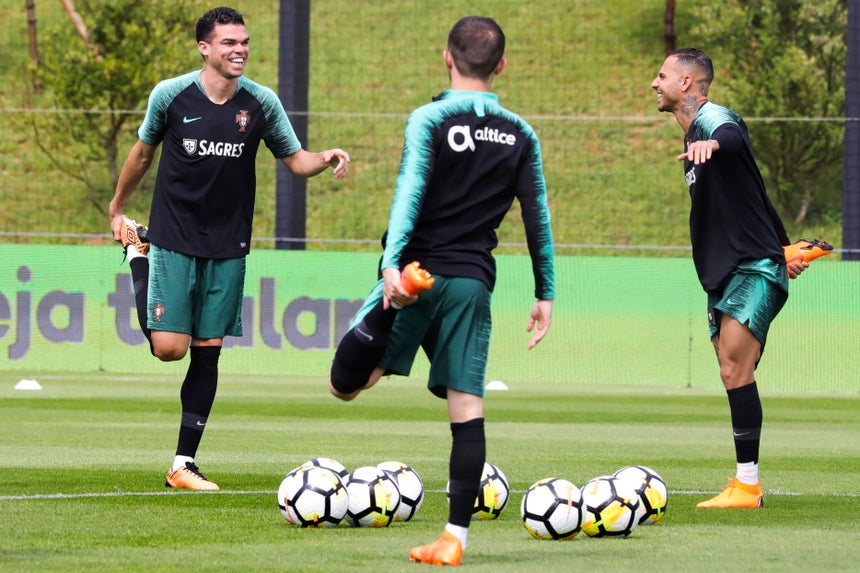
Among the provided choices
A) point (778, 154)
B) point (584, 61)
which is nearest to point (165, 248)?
point (778, 154)

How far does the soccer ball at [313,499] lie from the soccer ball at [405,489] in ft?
0.91

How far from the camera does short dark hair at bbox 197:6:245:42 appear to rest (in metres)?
8.67

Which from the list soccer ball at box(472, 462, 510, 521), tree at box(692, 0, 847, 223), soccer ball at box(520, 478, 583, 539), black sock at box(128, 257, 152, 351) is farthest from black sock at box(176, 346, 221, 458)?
tree at box(692, 0, 847, 223)

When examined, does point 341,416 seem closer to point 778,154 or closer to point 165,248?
point 165,248

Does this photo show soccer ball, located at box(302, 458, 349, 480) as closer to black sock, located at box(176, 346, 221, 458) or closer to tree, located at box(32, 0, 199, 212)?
black sock, located at box(176, 346, 221, 458)

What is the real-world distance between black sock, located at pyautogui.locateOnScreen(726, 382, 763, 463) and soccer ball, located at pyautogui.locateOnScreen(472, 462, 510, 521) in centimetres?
142

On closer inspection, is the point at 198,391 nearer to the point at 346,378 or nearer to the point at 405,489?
the point at 405,489

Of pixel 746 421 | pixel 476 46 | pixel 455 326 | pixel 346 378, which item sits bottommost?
pixel 746 421

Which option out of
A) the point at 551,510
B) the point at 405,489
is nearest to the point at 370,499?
the point at 405,489

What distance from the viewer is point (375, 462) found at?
10156 millimetres

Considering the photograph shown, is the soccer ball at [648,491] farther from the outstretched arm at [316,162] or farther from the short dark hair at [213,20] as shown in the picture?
the short dark hair at [213,20]

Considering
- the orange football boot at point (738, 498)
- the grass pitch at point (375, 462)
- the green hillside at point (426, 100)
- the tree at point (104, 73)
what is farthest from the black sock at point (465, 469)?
the tree at point (104, 73)

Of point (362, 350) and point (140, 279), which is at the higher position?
point (140, 279)

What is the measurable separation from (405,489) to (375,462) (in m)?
2.85
